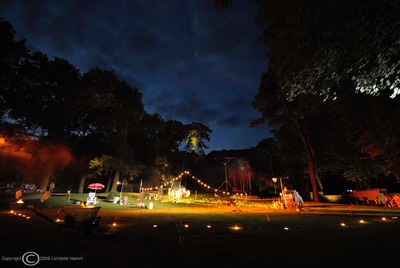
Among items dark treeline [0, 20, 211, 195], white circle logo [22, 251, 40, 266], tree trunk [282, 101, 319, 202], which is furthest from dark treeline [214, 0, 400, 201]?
dark treeline [0, 20, 211, 195]

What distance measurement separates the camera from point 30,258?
4719 millimetres

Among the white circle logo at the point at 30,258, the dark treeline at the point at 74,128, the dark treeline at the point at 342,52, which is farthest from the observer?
the dark treeline at the point at 74,128

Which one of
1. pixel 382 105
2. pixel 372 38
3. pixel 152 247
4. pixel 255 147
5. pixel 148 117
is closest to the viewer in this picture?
pixel 372 38

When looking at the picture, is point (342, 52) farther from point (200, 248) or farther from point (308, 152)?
point (308, 152)

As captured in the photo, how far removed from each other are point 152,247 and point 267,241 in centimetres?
320

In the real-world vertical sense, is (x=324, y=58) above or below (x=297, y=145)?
below

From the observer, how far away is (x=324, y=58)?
233 inches

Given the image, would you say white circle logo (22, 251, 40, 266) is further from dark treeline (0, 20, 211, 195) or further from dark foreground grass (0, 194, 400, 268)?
dark treeline (0, 20, 211, 195)

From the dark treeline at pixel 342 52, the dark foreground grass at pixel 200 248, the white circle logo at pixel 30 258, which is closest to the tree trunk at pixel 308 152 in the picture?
the dark treeline at pixel 342 52

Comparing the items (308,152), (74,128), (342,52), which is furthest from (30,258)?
(74,128)

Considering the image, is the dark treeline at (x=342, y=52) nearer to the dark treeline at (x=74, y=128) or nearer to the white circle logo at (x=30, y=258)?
the white circle logo at (x=30, y=258)


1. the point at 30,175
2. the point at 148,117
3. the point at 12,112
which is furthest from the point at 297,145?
the point at 30,175

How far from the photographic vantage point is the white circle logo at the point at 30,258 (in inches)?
175

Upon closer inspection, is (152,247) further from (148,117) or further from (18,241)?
(148,117)
